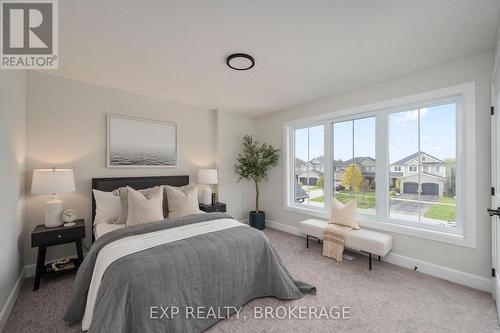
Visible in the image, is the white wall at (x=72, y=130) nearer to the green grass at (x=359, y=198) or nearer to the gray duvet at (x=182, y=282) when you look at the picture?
the gray duvet at (x=182, y=282)

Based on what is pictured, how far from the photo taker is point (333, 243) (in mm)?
3047

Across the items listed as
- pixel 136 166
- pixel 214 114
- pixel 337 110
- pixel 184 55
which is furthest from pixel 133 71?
pixel 337 110

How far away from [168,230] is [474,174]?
11.0 feet

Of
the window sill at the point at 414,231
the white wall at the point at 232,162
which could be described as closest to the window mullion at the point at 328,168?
the window sill at the point at 414,231

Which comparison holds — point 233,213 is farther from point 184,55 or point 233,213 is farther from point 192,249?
point 184,55

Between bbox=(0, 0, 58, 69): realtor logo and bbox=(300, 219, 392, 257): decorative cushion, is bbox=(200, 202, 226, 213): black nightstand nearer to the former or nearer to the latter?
Answer: bbox=(300, 219, 392, 257): decorative cushion

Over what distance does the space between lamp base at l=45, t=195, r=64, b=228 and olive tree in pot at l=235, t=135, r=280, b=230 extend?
290 centimetres

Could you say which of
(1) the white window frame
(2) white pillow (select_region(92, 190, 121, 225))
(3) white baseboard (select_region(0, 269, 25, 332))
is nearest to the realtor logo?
(2) white pillow (select_region(92, 190, 121, 225))

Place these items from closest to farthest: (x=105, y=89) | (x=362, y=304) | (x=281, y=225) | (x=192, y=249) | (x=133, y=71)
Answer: (x=192, y=249) → (x=362, y=304) → (x=133, y=71) → (x=105, y=89) → (x=281, y=225)

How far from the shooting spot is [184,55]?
2295 millimetres

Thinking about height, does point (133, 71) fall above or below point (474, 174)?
above

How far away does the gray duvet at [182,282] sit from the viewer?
1422mm

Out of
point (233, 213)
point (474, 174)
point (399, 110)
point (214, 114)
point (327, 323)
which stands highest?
point (214, 114)

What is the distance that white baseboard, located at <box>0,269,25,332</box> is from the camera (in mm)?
1748
